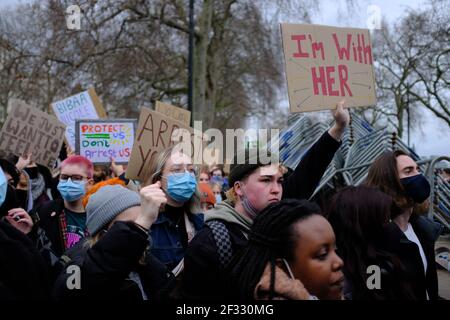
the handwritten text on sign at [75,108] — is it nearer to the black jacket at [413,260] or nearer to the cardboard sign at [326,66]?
the cardboard sign at [326,66]

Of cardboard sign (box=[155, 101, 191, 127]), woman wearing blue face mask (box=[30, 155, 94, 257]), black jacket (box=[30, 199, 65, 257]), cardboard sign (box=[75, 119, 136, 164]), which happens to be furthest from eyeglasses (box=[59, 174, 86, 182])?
cardboard sign (box=[155, 101, 191, 127])

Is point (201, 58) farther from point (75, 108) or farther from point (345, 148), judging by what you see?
point (345, 148)

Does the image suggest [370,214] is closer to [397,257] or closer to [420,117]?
[397,257]

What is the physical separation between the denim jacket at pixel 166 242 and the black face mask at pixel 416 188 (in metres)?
1.37

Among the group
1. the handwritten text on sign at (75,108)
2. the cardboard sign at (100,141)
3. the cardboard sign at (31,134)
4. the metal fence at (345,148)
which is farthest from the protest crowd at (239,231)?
the handwritten text on sign at (75,108)

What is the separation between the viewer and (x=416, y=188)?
3.46 metres

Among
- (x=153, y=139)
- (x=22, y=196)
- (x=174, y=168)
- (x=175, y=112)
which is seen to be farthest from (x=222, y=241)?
(x=175, y=112)

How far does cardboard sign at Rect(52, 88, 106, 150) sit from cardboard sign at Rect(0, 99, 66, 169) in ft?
6.38

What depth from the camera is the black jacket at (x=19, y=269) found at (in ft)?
7.14

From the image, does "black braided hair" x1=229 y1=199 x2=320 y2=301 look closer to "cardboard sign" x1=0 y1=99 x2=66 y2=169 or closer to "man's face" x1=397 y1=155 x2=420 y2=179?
"man's face" x1=397 y1=155 x2=420 y2=179

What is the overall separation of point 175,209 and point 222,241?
1.02 meters

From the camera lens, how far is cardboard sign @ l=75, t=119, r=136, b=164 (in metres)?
5.88

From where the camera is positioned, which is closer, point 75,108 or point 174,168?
point 174,168

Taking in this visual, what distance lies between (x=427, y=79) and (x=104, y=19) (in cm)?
1498
